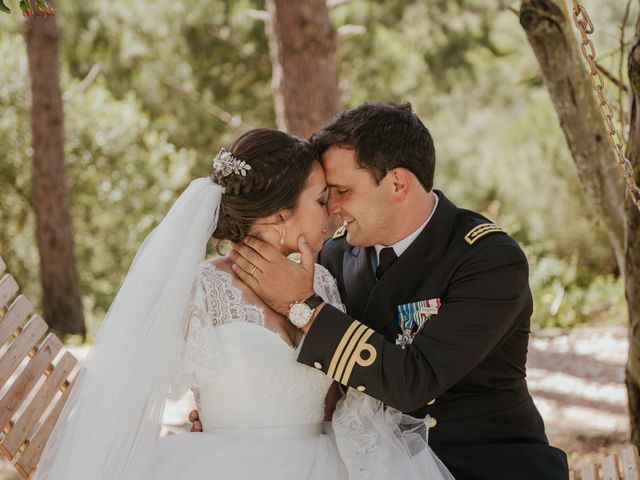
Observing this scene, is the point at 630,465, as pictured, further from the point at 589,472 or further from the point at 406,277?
the point at 406,277

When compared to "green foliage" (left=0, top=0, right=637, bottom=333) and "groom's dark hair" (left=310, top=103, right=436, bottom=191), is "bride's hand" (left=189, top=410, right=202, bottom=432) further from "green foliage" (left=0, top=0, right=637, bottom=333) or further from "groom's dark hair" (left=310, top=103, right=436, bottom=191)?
"green foliage" (left=0, top=0, right=637, bottom=333)

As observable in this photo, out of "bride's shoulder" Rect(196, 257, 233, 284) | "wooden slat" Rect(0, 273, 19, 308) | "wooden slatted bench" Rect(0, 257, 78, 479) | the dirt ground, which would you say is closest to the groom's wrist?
"bride's shoulder" Rect(196, 257, 233, 284)

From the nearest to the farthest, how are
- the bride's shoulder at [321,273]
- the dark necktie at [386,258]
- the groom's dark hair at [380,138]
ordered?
the groom's dark hair at [380,138]
the dark necktie at [386,258]
the bride's shoulder at [321,273]

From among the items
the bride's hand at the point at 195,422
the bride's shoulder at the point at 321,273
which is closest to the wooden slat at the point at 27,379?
the bride's hand at the point at 195,422

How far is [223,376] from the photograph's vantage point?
2654 mm

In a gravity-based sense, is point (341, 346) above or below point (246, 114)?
below

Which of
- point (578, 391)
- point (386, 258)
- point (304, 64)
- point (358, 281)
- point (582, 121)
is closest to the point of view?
point (386, 258)

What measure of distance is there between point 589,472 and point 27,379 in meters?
2.06

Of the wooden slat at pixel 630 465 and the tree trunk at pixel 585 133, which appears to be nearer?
the wooden slat at pixel 630 465

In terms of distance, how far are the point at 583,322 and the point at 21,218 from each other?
26.6 ft

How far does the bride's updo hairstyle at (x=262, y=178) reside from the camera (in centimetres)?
275

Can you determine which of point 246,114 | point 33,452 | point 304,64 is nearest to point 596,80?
point 33,452

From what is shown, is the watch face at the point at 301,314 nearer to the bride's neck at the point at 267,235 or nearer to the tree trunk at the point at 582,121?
the bride's neck at the point at 267,235

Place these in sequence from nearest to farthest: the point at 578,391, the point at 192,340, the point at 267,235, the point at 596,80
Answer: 1. the point at 596,80
2. the point at 192,340
3. the point at 267,235
4. the point at 578,391
